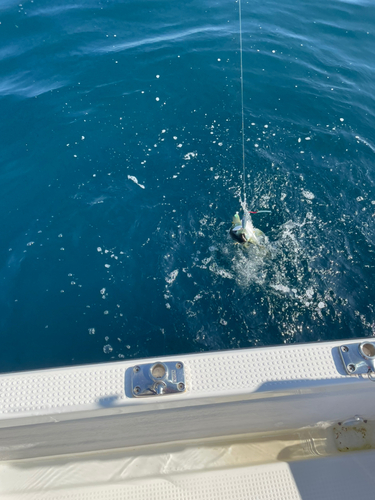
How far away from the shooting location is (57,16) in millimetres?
8336

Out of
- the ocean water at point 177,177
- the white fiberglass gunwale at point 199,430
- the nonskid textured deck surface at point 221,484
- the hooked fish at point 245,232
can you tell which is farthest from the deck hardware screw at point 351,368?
the hooked fish at point 245,232

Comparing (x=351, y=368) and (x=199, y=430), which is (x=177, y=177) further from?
(x=351, y=368)

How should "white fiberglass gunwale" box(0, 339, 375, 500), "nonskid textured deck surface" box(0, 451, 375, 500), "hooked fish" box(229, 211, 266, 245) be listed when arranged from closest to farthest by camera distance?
"white fiberglass gunwale" box(0, 339, 375, 500) → "nonskid textured deck surface" box(0, 451, 375, 500) → "hooked fish" box(229, 211, 266, 245)

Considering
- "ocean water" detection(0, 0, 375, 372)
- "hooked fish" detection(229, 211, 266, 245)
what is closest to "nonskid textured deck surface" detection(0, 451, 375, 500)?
"ocean water" detection(0, 0, 375, 372)

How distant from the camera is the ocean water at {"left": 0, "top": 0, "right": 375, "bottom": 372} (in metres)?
4.48

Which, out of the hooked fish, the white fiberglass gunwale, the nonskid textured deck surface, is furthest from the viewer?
the hooked fish

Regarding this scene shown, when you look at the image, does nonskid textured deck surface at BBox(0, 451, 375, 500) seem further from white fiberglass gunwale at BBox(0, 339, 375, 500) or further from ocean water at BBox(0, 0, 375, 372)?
ocean water at BBox(0, 0, 375, 372)

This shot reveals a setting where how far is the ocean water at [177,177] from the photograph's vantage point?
4.48 m

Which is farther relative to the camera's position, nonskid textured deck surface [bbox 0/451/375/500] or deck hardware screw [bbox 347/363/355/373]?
nonskid textured deck surface [bbox 0/451/375/500]

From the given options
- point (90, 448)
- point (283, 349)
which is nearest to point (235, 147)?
point (283, 349)

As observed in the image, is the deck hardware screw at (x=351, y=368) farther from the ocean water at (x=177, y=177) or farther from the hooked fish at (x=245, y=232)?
the hooked fish at (x=245, y=232)

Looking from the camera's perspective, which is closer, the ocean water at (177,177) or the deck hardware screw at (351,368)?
the deck hardware screw at (351,368)

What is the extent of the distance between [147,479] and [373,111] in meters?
7.33

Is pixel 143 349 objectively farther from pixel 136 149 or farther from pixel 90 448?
pixel 136 149
